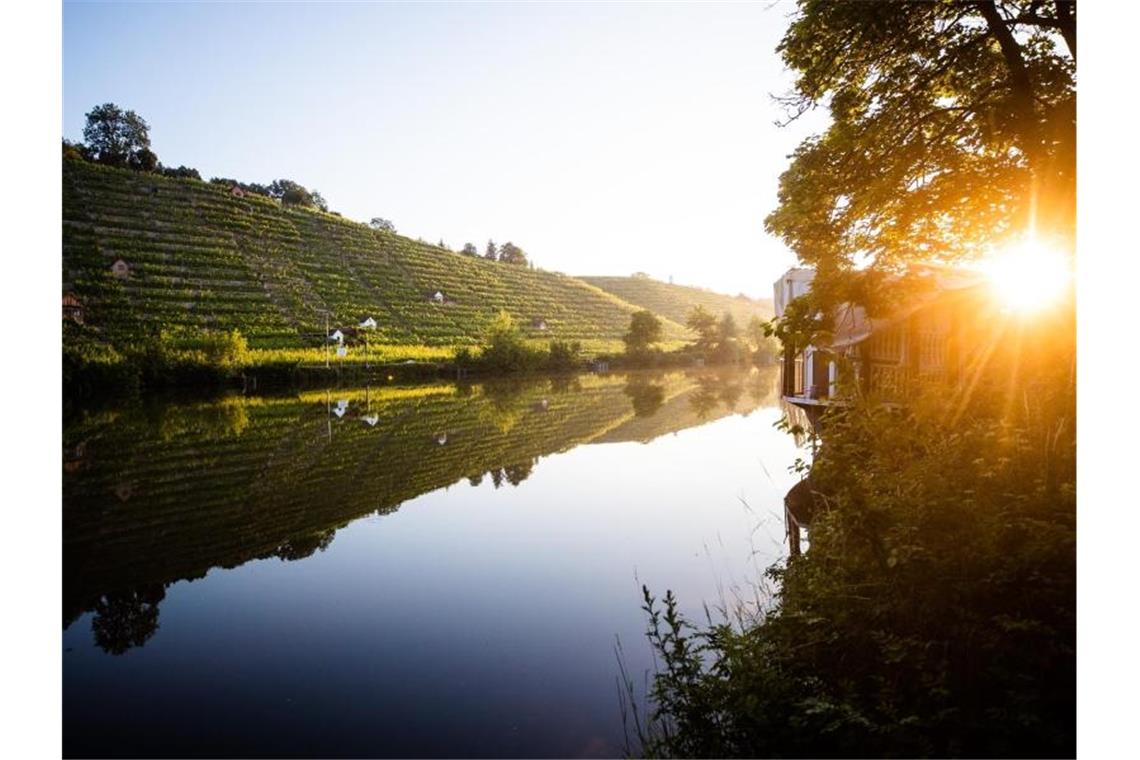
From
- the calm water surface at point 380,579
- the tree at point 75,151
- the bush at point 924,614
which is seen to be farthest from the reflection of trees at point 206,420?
the tree at point 75,151

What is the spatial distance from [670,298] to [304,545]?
11820 cm

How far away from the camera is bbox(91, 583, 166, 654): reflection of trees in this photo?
5809 millimetres

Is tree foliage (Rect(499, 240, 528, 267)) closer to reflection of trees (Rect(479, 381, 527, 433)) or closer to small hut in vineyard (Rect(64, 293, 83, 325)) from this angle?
reflection of trees (Rect(479, 381, 527, 433))

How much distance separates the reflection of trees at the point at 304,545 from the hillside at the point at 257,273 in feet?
100

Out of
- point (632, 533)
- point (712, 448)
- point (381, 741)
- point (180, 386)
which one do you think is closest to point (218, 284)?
point (180, 386)

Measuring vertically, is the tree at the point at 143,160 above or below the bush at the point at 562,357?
above

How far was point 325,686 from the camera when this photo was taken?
16.2 ft

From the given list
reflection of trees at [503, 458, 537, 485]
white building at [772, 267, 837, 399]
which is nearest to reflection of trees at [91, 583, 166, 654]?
reflection of trees at [503, 458, 537, 485]

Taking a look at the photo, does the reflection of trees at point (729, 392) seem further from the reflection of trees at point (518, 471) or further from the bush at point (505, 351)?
the reflection of trees at point (518, 471)

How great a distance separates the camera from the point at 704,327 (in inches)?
2522

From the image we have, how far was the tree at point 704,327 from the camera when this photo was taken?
63.8 m

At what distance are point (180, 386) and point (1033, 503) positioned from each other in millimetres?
33504
